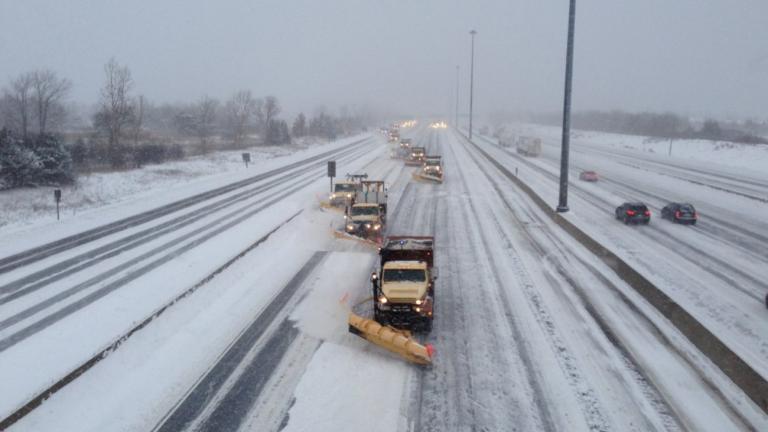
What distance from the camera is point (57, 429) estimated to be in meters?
10.7

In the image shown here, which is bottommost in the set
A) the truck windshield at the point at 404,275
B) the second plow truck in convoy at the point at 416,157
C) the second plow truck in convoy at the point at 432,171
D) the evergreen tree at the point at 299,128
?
the truck windshield at the point at 404,275

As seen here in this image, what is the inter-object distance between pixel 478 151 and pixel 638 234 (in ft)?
176

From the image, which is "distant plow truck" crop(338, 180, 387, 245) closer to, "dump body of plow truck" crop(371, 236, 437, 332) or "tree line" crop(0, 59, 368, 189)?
"dump body of plow truck" crop(371, 236, 437, 332)

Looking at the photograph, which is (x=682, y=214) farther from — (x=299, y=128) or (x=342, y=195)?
(x=299, y=128)

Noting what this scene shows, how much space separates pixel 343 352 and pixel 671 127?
12053 centimetres

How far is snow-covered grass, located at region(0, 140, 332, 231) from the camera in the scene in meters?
31.8

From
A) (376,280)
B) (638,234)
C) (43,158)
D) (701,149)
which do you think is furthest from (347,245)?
(701,149)

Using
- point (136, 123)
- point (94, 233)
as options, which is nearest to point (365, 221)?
point (94, 233)

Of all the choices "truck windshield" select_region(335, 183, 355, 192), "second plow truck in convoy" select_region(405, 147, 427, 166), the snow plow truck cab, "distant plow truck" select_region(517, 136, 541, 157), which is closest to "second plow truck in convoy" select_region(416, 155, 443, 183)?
"second plow truck in convoy" select_region(405, 147, 427, 166)

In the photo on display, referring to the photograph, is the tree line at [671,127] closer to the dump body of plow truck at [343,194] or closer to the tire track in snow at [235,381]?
the dump body of plow truck at [343,194]

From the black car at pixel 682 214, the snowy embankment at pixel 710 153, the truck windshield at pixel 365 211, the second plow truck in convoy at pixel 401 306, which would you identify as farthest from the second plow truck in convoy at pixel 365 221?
the snowy embankment at pixel 710 153

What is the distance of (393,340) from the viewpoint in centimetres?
1371

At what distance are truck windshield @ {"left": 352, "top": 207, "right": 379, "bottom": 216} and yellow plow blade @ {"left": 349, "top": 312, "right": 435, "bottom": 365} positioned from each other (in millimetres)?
12912

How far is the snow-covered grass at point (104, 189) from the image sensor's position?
31.8 metres
